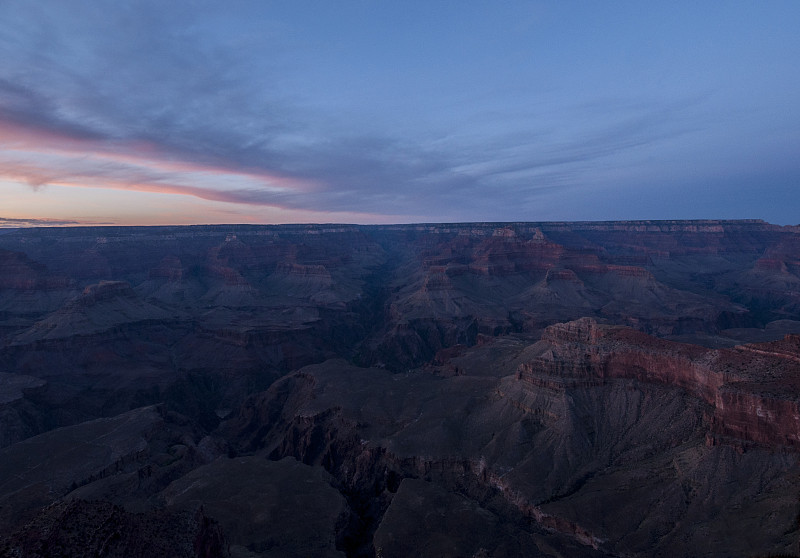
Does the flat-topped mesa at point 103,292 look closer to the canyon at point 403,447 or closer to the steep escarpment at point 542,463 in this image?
the canyon at point 403,447

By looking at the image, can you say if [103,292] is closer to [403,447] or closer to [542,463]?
[403,447]

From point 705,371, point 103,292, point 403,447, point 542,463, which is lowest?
point 403,447

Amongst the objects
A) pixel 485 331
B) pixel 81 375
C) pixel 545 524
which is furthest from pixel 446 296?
pixel 545 524

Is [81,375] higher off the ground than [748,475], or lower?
lower

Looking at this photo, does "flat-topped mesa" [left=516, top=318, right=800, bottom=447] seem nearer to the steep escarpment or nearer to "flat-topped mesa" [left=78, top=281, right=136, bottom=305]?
the steep escarpment

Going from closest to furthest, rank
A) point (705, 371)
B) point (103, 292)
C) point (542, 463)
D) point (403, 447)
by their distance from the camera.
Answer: point (705, 371) < point (542, 463) < point (403, 447) < point (103, 292)

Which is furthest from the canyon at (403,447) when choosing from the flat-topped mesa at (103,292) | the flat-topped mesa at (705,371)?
the flat-topped mesa at (103,292)

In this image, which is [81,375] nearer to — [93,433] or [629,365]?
[93,433]

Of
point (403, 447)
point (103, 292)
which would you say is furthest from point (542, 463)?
point (103, 292)

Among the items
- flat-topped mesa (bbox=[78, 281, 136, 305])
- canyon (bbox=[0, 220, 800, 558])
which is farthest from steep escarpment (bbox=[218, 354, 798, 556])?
flat-topped mesa (bbox=[78, 281, 136, 305])
